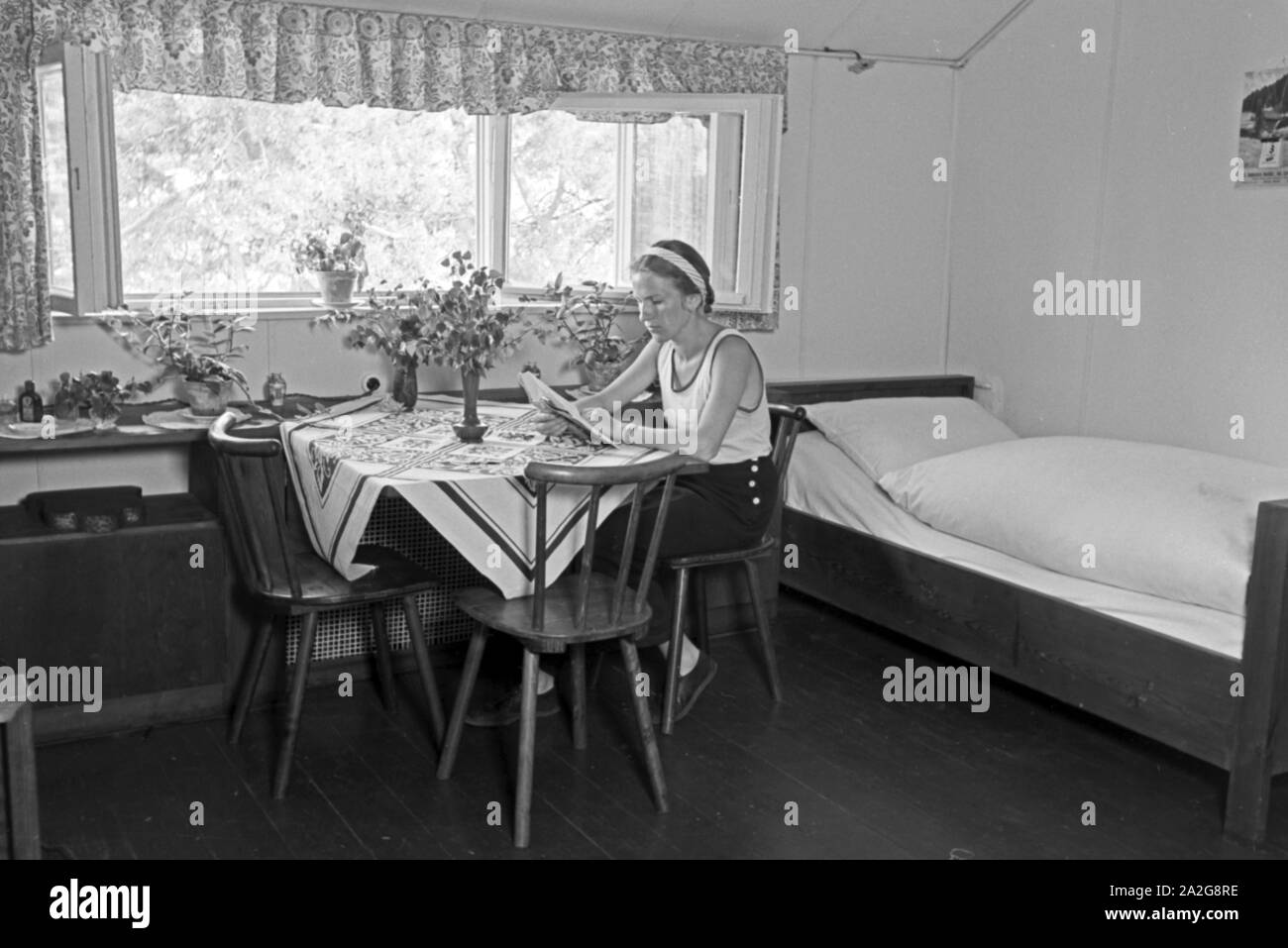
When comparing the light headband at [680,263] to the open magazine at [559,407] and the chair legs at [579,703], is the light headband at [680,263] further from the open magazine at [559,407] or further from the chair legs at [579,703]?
the chair legs at [579,703]

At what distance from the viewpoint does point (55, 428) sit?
358 cm

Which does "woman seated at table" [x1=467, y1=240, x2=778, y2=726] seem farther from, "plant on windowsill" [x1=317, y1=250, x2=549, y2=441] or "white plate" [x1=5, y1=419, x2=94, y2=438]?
"white plate" [x1=5, y1=419, x2=94, y2=438]

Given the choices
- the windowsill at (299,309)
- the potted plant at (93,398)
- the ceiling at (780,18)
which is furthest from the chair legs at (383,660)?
the ceiling at (780,18)

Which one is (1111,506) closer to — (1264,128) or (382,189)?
(1264,128)

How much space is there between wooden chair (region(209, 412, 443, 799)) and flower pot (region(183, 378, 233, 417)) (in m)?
0.40

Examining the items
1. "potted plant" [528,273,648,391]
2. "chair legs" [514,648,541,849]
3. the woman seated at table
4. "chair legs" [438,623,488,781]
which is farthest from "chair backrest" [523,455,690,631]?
"potted plant" [528,273,648,391]

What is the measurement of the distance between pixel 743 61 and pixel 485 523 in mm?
2349

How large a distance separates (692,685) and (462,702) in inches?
31.9

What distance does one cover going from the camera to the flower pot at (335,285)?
418 centimetres

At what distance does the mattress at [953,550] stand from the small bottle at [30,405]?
2384 millimetres


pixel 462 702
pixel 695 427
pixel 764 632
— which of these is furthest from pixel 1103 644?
pixel 462 702

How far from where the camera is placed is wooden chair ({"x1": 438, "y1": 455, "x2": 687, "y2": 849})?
113 inches

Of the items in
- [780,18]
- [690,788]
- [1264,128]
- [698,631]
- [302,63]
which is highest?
[780,18]

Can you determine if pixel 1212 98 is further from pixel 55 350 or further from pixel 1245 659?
pixel 55 350
